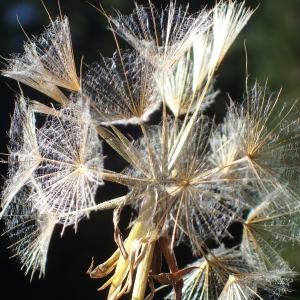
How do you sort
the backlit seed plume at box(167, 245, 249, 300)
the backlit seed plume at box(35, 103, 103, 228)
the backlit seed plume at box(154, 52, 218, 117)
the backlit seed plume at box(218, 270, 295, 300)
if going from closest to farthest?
the backlit seed plume at box(35, 103, 103, 228)
the backlit seed plume at box(218, 270, 295, 300)
the backlit seed plume at box(167, 245, 249, 300)
the backlit seed plume at box(154, 52, 218, 117)

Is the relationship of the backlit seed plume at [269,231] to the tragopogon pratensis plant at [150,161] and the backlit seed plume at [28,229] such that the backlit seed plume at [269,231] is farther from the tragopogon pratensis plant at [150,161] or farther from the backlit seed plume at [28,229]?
the backlit seed plume at [28,229]

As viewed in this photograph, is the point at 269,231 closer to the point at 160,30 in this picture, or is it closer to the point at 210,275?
the point at 210,275

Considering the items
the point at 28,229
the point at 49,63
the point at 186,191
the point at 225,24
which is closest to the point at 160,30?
the point at 225,24

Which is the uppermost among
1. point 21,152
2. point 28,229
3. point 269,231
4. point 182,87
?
point 182,87

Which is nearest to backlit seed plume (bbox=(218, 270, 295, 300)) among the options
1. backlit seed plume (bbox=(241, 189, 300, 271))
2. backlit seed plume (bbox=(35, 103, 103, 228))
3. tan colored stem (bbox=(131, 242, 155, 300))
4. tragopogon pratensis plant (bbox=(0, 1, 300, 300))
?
tragopogon pratensis plant (bbox=(0, 1, 300, 300))

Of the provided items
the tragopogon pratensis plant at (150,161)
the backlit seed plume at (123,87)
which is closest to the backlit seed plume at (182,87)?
the tragopogon pratensis plant at (150,161)

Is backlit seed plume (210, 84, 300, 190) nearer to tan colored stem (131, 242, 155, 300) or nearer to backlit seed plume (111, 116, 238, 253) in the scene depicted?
backlit seed plume (111, 116, 238, 253)

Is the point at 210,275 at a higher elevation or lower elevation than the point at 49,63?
lower
